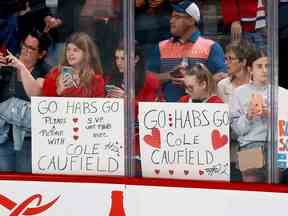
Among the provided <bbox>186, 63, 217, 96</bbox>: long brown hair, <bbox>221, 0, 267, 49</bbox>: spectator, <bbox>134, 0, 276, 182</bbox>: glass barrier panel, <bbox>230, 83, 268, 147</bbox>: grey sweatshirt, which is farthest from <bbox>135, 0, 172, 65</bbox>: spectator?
<bbox>230, 83, 268, 147</bbox>: grey sweatshirt

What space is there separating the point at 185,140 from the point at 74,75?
837 millimetres

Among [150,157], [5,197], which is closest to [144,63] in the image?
[150,157]

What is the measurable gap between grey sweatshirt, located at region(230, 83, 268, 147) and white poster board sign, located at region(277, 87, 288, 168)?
0.09 meters

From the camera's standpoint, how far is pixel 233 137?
429cm

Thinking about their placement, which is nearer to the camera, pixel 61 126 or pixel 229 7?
pixel 229 7

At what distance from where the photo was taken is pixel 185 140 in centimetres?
431

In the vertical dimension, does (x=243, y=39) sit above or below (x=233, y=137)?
above

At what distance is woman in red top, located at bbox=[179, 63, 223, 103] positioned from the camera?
429 cm

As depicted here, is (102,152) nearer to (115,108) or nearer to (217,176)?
(115,108)

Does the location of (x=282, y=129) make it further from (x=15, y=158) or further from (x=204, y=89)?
(x=15, y=158)

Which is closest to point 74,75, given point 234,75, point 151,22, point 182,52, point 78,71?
point 78,71

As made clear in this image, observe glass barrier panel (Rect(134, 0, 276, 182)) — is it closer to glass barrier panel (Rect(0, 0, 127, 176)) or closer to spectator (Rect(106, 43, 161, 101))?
spectator (Rect(106, 43, 161, 101))

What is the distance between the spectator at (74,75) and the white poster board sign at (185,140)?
0.36m

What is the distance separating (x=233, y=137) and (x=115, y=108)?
0.77m
